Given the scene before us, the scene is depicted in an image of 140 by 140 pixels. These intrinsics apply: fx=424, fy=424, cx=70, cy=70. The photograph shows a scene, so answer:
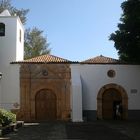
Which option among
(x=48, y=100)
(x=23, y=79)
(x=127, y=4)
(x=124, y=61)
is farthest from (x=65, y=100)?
Result: (x=127, y=4)

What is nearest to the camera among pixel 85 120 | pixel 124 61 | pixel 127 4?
pixel 127 4

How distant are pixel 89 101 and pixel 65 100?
2.11 meters

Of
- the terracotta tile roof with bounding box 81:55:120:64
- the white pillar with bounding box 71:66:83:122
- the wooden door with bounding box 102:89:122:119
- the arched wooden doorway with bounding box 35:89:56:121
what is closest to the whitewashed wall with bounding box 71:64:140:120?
the terracotta tile roof with bounding box 81:55:120:64

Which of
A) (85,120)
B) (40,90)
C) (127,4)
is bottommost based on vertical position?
(85,120)

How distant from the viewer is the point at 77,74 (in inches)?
1403

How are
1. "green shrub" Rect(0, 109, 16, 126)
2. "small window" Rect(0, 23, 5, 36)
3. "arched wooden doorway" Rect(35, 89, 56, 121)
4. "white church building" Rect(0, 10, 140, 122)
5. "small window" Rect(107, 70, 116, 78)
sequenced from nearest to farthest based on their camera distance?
"green shrub" Rect(0, 109, 16, 126), "white church building" Rect(0, 10, 140, 122), "arched wooden doorway" Rect(35, 89, 56, 121), "small window" Rect(107, 70, 116, 78), "small window" Rect(0, 23, 5, 36)

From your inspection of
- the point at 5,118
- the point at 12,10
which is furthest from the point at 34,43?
the point at 5,118

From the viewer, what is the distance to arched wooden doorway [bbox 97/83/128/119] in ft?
117

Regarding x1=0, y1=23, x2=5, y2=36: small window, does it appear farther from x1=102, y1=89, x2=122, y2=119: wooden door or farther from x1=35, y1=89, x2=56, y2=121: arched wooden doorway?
x1=102, y1=89, x2=122, y2=119: wooden door

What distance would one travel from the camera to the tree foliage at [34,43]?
196 feet

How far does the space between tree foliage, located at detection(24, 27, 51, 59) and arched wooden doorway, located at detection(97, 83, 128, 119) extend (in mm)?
24619

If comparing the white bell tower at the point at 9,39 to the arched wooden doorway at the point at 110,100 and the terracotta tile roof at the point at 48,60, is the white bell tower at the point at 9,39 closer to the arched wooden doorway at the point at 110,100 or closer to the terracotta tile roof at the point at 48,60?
the terracotta tile roof at the point at 48,60

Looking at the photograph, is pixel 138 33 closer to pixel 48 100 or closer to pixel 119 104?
pixel 119 104

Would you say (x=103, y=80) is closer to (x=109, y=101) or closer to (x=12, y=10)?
(x=109, y=101)
